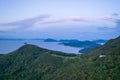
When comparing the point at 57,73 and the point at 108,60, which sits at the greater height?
the point at 108,60

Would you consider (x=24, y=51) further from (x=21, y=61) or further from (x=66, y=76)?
(x=66, y=76)

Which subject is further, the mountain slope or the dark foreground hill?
the mountain slope

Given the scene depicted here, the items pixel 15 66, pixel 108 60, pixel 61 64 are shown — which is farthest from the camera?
pixel 15 66

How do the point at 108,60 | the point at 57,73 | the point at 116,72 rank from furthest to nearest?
the point at 57,73
the point at 108,60
the point at 116,72

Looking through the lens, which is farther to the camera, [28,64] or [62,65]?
[28,64]

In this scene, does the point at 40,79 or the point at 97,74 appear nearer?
the point at 97,74

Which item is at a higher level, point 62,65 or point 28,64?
point 62,65

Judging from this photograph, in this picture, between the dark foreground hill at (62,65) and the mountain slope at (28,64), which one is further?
the mountain slope at (28,64)

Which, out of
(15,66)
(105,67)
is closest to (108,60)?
(105,67)
